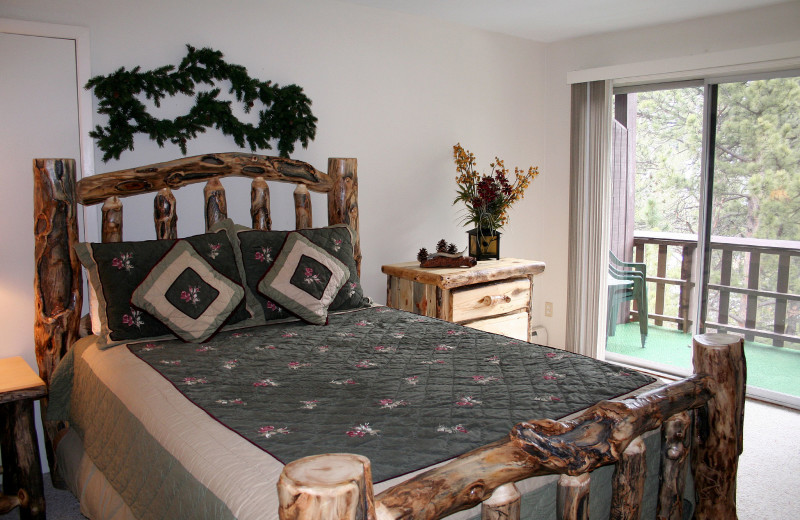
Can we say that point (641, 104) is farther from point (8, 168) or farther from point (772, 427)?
point (8, 168)

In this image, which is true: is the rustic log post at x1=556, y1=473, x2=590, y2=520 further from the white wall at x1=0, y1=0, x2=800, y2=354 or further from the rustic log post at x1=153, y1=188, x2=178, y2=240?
the white wall at x1=0, y1=0, x2=800, y2=354

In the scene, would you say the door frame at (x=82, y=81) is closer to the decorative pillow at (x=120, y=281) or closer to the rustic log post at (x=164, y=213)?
the rustic log post at (x=164, y=213)

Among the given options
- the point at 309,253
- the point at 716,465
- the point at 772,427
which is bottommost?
the point at 772,427

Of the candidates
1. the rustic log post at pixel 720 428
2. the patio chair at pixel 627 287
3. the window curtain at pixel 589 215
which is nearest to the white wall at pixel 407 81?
the window curtain at pixel 589 215

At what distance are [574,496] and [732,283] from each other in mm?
3108

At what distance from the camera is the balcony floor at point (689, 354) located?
3.64 meters

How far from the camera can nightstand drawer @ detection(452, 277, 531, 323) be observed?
129 inches

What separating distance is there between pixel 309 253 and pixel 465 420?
1354mm

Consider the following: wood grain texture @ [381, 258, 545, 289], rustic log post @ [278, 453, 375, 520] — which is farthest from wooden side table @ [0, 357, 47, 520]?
wood grain texture @ [381, 258, 545, 289]

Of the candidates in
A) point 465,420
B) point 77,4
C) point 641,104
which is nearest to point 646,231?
point 641,104

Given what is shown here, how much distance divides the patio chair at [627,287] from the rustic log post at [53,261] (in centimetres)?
337

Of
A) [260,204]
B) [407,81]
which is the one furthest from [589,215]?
[260,204]

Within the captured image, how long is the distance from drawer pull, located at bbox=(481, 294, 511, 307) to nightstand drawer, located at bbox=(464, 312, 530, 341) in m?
0.10

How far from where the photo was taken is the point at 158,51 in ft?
9.17
